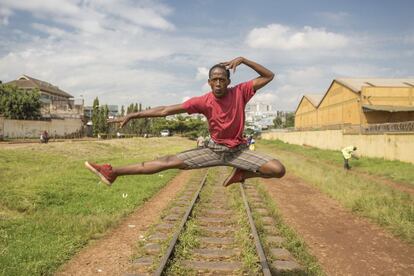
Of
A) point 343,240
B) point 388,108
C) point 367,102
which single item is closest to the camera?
point 343,240

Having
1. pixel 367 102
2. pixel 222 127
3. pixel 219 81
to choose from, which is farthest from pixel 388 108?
pixel 219 81

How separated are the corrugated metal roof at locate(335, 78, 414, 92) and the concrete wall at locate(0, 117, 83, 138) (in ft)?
117

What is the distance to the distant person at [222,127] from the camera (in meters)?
4.62

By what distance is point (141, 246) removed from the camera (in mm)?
7129

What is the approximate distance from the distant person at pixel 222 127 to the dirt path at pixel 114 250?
6.55 feet

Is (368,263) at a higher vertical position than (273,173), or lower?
lower

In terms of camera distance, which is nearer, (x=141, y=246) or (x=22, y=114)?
(x=141, y=246)

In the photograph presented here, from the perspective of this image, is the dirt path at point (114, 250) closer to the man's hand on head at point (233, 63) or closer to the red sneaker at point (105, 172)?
the red sneaker at point (105, 172)

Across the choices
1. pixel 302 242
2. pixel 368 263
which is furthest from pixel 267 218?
pixel 368 263

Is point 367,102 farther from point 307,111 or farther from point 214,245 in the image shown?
point 214,245

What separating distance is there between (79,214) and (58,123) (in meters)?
46.0

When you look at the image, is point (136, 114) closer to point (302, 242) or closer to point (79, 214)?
point (302, 242)

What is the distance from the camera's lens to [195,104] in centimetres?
468

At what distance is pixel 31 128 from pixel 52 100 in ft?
139
